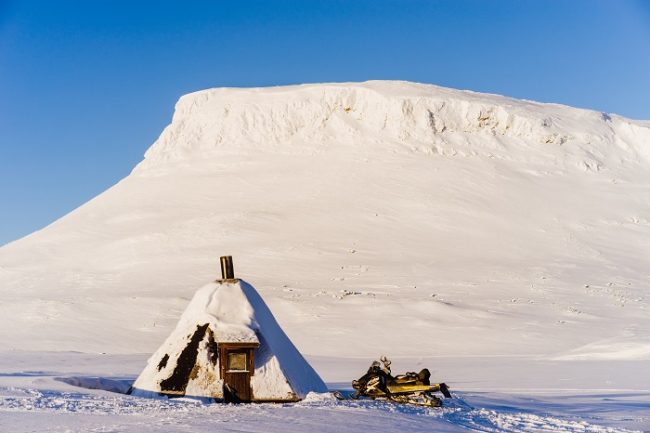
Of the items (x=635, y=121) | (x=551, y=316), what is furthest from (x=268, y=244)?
(x=635, y=121)

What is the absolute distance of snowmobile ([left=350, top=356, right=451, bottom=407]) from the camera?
54.3 ft

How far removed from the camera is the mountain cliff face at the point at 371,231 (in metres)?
42.8

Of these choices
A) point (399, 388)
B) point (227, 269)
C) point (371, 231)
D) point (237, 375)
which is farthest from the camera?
point (371, 231)

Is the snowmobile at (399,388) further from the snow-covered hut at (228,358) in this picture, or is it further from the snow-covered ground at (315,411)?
the snow-covered hut at (228,358)

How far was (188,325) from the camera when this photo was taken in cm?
1666

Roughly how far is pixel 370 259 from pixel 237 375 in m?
43.9

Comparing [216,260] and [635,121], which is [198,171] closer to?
[216,260]

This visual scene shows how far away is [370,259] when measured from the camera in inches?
2341

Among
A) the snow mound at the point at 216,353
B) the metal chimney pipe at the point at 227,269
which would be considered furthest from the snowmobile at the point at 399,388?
the metal chimney pipe at the point at 227,269

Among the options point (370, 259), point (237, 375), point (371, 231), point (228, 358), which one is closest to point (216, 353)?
point (228, 358)

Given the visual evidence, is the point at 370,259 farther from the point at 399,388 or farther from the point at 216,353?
the point at 216,353

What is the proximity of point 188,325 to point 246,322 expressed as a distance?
122cm

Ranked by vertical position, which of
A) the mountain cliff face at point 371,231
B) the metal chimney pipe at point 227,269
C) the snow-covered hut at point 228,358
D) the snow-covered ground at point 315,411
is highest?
the mountain cliff face at point 371,231

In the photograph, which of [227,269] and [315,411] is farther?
[227,269]
